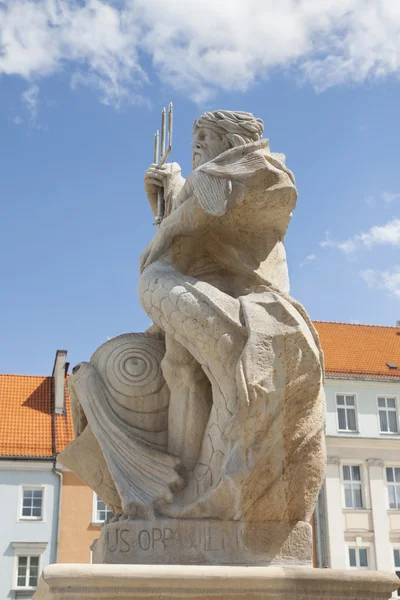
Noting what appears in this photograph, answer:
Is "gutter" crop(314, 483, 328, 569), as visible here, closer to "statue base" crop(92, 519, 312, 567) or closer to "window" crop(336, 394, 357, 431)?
"window" crop(336, 394, 357, 431)

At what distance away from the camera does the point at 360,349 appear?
30.0 meters

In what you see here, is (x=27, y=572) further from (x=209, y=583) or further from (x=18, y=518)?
(x=209, y=583)

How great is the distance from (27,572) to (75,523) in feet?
6.51

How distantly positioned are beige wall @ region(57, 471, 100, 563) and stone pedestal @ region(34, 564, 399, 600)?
20258mm

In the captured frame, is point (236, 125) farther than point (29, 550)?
No

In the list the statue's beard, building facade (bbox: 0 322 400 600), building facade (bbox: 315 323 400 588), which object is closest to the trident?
the statue's beard

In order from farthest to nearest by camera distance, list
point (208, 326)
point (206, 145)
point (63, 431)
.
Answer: point (63, 431) < point (206, 145) < point (208, 326)

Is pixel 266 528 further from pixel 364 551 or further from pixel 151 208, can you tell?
pixel 364 551

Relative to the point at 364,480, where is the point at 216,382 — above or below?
below

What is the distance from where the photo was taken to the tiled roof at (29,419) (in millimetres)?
24125

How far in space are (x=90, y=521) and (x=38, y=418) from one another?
13.7ft

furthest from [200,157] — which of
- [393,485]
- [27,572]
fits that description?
[393,485]

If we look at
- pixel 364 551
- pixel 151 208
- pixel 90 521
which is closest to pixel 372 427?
pixel 364 551

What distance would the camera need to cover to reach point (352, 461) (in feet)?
87.2
